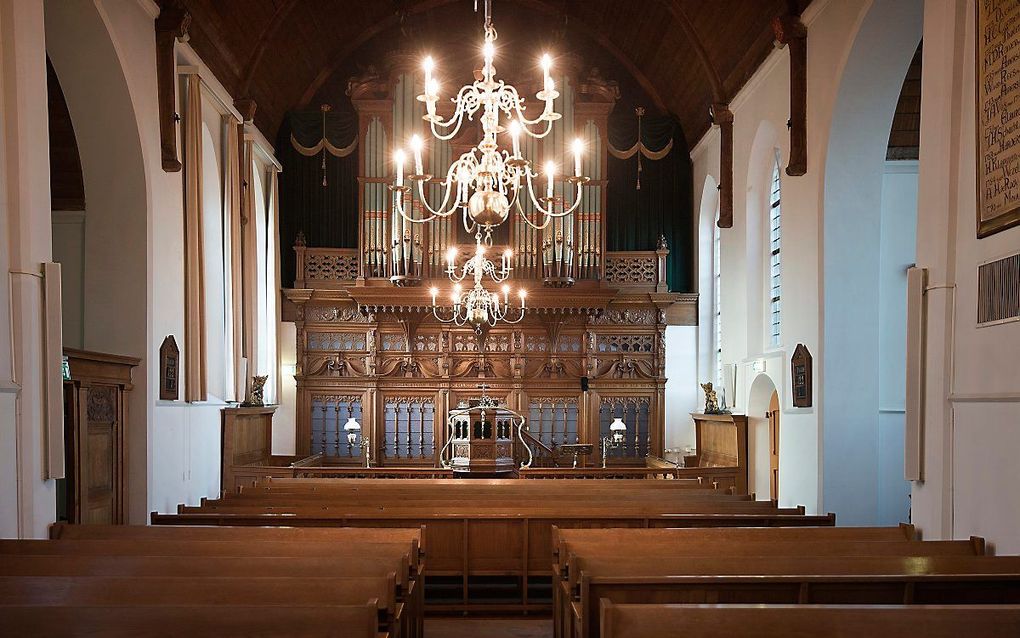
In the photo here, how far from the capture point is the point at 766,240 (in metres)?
14.1

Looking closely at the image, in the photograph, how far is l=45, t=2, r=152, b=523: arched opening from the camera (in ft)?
33.6

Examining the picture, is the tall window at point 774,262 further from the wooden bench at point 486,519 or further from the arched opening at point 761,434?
the wooden bench at point 486,519

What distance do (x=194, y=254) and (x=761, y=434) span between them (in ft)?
26.5

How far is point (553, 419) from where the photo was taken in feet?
58.4

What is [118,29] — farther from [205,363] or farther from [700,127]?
[700,127]

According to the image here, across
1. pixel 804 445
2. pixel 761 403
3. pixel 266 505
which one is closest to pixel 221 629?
pixel 266 505

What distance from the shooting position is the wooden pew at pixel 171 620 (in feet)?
13.0

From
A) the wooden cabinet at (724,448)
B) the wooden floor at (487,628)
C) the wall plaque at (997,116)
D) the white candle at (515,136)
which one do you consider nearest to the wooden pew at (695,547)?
the wooden floor at (487,628)

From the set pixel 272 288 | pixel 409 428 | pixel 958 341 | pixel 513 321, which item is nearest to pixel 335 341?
pixel 272 288

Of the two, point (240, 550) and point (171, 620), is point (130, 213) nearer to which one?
point (240, 550)

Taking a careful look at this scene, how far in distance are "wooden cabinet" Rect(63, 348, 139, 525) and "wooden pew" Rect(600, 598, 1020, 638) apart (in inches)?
256

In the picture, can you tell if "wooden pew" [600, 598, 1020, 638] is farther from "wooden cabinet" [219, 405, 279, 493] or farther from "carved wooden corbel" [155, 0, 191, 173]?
"wooden cabinet" [219, 405, 279, 493]

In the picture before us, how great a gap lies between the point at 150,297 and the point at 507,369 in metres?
8.31

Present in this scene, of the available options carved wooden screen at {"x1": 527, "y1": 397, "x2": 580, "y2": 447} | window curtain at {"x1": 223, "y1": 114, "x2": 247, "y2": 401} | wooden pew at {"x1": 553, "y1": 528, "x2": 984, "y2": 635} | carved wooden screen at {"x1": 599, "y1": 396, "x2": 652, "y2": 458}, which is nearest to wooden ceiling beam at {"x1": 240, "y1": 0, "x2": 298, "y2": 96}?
window curtain at {"x1": 223, "y1": 114, "x2": 247, "y2": 401}
